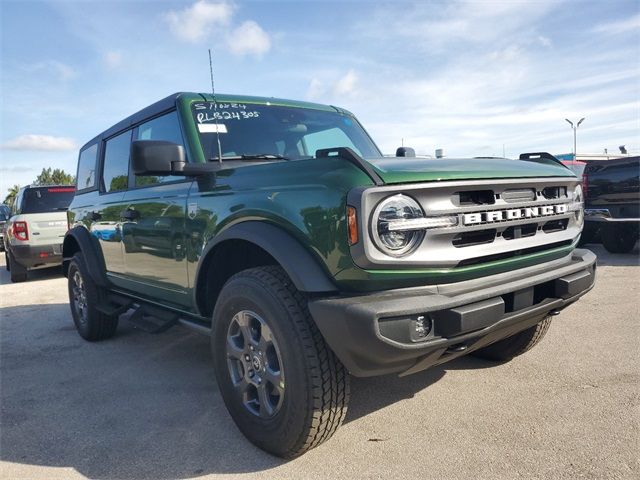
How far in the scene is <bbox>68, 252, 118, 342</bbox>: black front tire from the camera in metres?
4.89

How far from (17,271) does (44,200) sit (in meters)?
1.48

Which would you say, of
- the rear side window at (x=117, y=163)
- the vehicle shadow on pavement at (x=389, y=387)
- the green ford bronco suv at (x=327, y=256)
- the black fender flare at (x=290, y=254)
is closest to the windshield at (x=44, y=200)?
the rear side window at (x=117, y=163)

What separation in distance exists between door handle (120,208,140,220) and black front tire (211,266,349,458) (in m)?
1.57

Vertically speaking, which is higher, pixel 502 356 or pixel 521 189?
pixel 521 189

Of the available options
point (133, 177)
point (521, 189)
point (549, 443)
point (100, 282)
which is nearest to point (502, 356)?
point (549, 443)

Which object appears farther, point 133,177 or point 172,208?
point 133,177

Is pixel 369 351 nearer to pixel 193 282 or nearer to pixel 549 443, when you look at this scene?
pixel 549 443

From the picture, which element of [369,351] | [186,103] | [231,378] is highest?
[186,103]

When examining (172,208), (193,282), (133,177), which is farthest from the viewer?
(133,177)

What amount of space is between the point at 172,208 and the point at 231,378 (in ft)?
4.11

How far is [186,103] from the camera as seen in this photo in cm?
347

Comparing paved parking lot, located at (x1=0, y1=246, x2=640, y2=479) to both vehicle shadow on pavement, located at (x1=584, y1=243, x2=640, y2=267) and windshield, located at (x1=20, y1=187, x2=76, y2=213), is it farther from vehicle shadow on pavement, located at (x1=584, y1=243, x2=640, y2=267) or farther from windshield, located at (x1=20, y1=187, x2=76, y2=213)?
windshield, located at (x1=20, y1=187, x2=76, y2=213)

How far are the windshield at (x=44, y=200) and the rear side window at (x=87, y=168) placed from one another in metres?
4.29

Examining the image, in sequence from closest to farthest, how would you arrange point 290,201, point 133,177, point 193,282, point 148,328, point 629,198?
point 290,201
point 193,282
point 148,328
point 133,177
point 629,198
